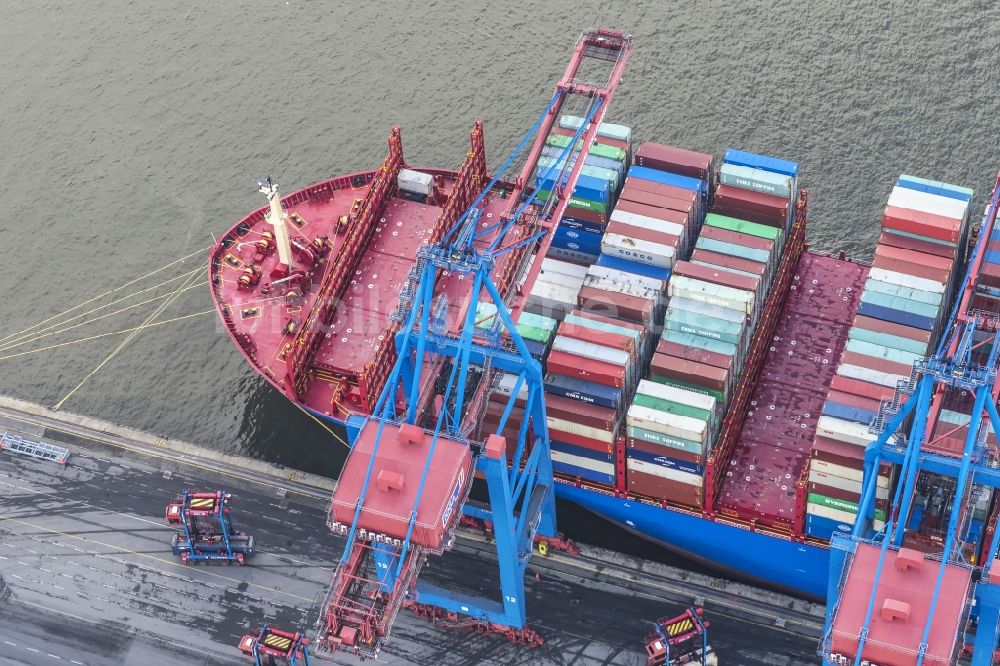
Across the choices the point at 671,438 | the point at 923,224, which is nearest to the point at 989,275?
the point at 923,224

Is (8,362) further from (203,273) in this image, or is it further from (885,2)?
(885,2)

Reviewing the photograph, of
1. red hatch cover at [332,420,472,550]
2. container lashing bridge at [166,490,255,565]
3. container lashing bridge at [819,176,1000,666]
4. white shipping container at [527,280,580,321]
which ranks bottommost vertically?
container lashing bridge at [166,490,255,565]

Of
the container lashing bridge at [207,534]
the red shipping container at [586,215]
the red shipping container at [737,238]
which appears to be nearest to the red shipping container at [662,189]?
the red shipping container at [737,238]

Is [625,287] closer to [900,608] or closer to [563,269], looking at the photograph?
[563,269]

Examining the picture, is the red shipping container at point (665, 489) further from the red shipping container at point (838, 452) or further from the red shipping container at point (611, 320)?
the red shipping container at point (611, 320)

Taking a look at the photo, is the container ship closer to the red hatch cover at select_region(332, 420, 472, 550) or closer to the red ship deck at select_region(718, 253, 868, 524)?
the red ship deck at select_region(718, 253, 868, 524)

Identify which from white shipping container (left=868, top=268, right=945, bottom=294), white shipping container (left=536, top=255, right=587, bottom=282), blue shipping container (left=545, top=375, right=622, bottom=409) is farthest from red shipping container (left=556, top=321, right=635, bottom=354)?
white shipping container (left=868, top=268, right=945, bottom=294)

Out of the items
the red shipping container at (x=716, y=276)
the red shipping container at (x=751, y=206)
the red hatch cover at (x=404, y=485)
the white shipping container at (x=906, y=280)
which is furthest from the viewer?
the red shipping container at (x=751, y=206)
